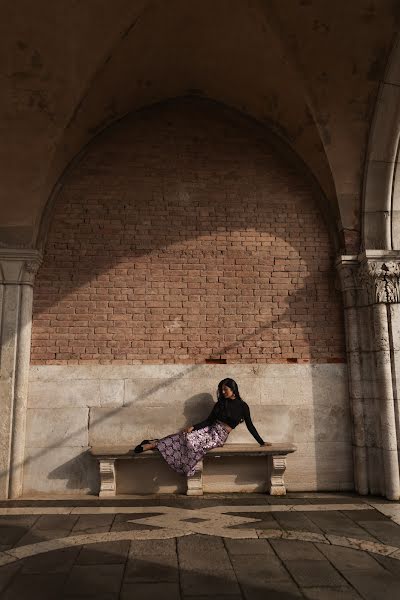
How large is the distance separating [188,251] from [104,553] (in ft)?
12.0

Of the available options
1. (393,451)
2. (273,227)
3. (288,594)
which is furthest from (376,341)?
(288,594)

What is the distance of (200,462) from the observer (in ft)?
16.4

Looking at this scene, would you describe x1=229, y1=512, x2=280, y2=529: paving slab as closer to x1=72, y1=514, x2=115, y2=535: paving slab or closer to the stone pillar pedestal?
x1=72, y1=514, x2=115, y2=535: paving slab

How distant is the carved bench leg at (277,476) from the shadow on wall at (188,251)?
109 cm

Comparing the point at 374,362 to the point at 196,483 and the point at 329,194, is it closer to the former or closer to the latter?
the point at 329,194

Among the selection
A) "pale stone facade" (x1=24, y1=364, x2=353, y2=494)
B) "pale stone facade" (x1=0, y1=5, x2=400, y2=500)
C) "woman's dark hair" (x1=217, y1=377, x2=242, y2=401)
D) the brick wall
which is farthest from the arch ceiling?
"woman's dark hair" (x1=217, y1=377, x2=242, y2=401)

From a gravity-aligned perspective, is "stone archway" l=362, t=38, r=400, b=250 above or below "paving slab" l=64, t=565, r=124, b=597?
above

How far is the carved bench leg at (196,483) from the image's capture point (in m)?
4.99

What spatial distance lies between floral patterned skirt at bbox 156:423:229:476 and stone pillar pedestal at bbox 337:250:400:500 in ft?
5.60

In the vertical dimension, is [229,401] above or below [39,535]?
above

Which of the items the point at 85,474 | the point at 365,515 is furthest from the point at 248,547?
the point at 85,474

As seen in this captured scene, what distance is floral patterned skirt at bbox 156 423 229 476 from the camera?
4945mm

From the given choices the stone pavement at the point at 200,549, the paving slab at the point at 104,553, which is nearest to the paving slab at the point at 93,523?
the stone pavement at the point at 200,549

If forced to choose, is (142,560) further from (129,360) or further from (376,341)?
(376,341)
